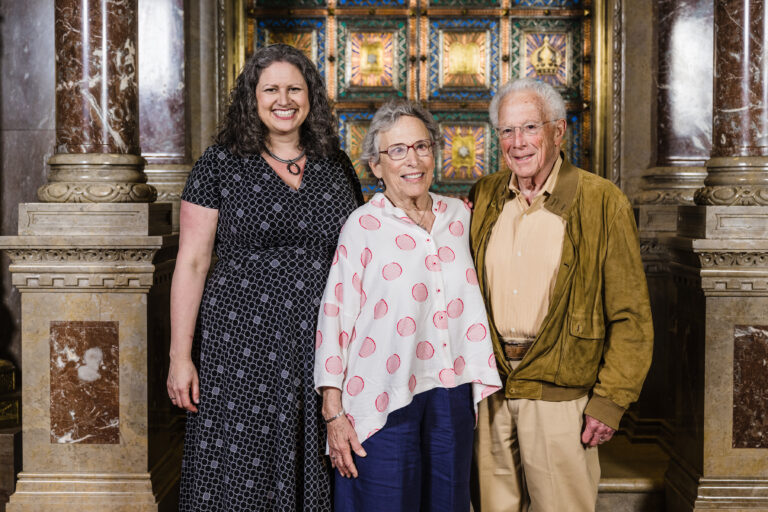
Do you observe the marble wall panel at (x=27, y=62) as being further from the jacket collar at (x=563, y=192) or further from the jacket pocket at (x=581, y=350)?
the jacket pocket at (x=581, y=350)

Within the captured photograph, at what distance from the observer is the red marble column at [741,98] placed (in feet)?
11.6

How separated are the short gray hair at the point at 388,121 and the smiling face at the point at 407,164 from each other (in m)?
0.02

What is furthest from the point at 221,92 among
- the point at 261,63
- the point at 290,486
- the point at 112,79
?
the point at 290,486

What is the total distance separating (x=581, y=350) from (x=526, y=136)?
0.75m

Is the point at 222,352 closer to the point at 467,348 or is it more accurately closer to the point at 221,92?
the point at 467,348

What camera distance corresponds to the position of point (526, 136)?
2570mm

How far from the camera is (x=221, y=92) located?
536 cm

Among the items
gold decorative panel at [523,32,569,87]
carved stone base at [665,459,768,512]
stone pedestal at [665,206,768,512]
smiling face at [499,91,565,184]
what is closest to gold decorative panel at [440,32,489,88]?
gold decorative panel at [523,32,569,87]

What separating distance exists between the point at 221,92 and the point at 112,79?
168 cm

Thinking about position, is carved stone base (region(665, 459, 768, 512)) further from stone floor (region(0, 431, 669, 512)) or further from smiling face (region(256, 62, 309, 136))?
smiling face (region(256, 62, 309, 136))

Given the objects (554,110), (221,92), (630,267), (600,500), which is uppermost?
(221,92)

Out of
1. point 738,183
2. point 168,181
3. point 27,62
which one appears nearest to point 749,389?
point 738,183

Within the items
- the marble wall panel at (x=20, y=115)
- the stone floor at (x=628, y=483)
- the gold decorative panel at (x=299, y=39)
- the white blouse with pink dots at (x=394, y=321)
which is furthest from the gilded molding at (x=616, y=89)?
the marble wall panel at (x=20, y=115)

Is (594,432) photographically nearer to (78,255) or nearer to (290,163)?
(290,163)
